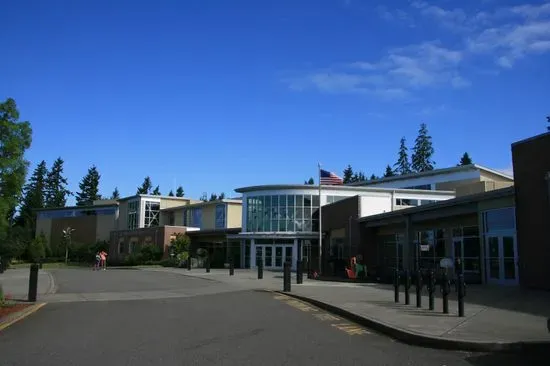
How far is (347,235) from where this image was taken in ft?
132

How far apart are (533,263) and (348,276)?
13.1m

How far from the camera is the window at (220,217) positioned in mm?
64938

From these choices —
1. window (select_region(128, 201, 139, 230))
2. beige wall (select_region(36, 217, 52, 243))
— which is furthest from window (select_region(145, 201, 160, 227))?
beige wall (select_region(36, 217, 52, 243))

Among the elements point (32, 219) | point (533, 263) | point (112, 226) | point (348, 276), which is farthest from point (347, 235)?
point (32, 219)

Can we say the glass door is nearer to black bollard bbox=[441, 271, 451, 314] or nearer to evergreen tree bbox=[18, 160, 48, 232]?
black bollard bbox=[441, 271, 451, 314]

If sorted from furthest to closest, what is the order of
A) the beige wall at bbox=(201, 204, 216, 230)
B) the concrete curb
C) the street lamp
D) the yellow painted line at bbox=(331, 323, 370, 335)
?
the street lamp < the beige wall at bbox=(201, 204, 216, 230) < the yellow painted line at bbox=(331, 323, 370, 335) < the concrete curb

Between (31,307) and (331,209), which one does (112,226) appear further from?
(31,307)

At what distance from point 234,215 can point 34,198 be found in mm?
82371

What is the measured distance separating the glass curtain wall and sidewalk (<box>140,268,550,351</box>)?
30.9 meters

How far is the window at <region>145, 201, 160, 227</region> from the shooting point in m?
76.6

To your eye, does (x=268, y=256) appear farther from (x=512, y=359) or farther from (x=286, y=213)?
(x=512, y=359)

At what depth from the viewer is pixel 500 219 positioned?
23625 mm

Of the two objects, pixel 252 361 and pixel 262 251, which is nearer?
pixel 252 361

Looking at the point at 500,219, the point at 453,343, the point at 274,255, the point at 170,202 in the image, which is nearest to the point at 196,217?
the point at 170,202
